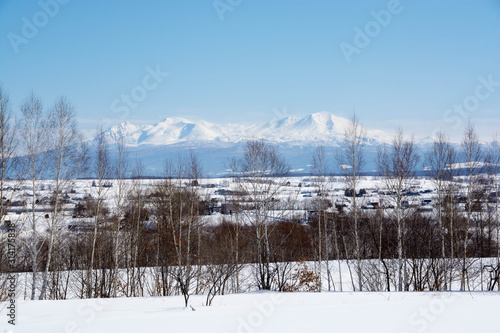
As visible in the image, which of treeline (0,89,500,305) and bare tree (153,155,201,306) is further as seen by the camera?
bare tree (153,155,201,306)

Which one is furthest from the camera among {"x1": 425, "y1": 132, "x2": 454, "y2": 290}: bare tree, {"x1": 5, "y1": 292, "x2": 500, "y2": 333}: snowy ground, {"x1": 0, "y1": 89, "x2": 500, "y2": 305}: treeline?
{"x1": 425, "y1": 132, "x2": 454, "y2": 290}: bare tree

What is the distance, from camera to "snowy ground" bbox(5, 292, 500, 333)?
8180mm

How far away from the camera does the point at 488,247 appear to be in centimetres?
2891

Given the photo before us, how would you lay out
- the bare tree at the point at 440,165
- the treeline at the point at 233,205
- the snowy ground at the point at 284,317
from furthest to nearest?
the bare tree at the point at 440,165 < the treeline at the point at 233,205 < the snowy ground at the point at 284,317

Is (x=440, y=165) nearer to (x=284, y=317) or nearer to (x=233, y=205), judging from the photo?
(x=233, y=205)

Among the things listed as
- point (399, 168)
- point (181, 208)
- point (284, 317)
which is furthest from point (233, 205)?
point (284, 317)

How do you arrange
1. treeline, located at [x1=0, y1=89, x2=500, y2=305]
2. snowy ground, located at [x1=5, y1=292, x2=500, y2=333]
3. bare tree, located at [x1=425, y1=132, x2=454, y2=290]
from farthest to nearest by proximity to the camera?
bare tree, located at [x1=425, y1=132, x2=454, y2=290] → treeline, located at [x1=0, y1=89, x2=500, y2=305] → snowy ground, located at [x1=5, y1=292, x2=500, y2=333]

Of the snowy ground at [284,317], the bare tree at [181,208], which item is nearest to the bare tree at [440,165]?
the snowy ground at [284,317]

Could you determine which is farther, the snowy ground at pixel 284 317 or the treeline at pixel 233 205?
the treeline at pixel 233 205

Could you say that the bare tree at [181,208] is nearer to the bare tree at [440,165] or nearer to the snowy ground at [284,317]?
the snowy ground at [284,317]

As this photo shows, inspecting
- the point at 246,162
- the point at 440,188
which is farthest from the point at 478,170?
the point at 246,162

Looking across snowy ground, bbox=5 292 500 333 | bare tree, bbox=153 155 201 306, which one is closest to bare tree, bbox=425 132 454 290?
snowy ground, bbox=5 292 500 333

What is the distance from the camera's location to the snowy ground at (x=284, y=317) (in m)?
8.18

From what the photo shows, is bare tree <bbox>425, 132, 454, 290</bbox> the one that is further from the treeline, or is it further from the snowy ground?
the snowy ground
